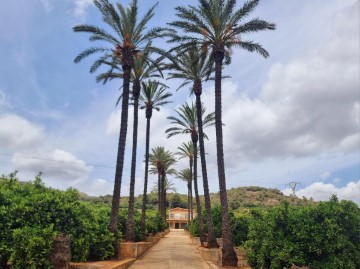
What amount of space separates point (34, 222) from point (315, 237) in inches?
328

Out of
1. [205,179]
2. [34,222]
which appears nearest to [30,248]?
[34,222]

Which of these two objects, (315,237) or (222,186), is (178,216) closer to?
(222,186)

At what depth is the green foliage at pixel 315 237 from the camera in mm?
10828

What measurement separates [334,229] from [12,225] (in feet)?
30.7

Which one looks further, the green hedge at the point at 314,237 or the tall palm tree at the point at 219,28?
the tall palm tree at the point at 219,28

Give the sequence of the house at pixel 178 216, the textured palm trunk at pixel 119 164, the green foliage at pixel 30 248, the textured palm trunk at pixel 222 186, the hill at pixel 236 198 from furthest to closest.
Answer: the hill at pixel 236 198 → the house at pixel 178 216 → the textured palm trunk at pixel 119 164 → the textured palm trunk at pixel 222 186 → the green foliage at pixel 30 248

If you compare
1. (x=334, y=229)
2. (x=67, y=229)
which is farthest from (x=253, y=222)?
(x=67, y=229)

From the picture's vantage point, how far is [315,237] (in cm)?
1111

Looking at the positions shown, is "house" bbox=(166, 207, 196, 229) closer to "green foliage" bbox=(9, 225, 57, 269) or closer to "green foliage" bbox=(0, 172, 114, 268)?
"green foliage" bbox=(0, 172, 114, 268)

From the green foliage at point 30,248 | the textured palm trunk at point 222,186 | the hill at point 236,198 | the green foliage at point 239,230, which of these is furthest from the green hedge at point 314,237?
the hill at point 236,198

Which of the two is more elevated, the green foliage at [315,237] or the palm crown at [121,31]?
the palm crown at [121,31]

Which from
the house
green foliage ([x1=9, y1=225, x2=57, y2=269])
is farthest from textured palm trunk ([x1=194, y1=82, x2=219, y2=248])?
the house

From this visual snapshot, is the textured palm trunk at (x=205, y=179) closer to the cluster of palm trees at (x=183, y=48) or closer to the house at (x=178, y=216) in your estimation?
the cluster of palm trees at (x=183, y=48)

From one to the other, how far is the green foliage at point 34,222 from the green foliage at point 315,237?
6.35 m
